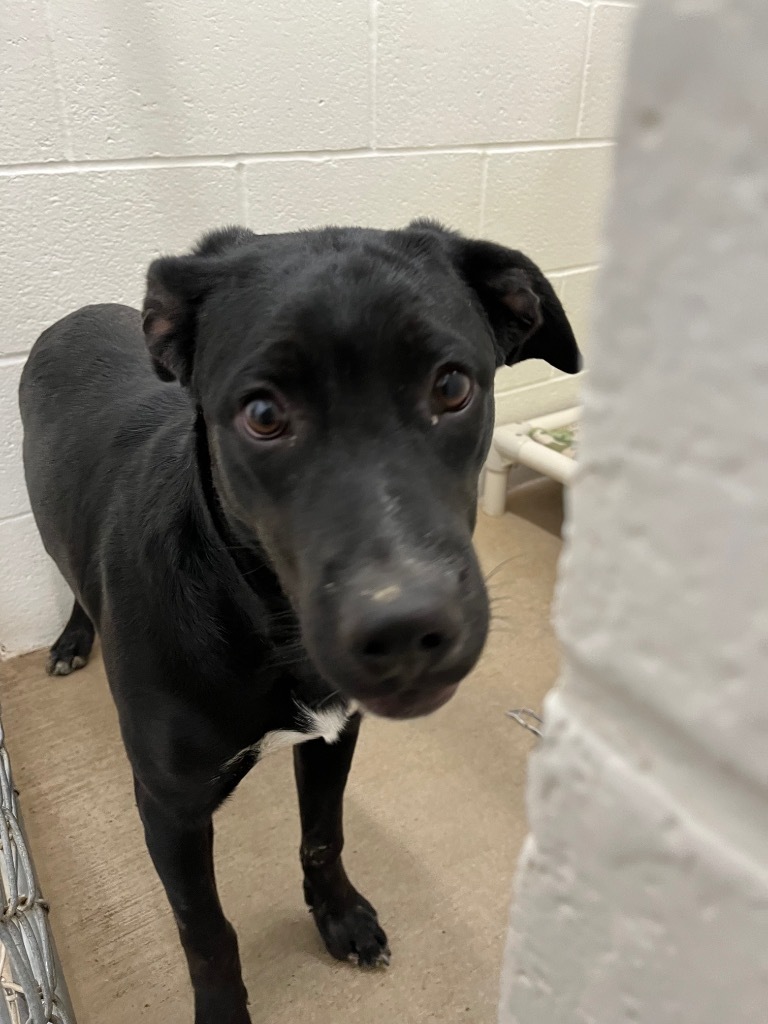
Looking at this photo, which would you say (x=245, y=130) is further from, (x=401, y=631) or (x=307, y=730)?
(x=401, y=631)

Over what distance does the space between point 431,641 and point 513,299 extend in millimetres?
554

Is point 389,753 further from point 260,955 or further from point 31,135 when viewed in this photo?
point 31,135

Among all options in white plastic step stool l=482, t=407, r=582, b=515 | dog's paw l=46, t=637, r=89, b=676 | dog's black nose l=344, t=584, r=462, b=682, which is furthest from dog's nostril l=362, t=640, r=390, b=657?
white plastic step stool l=482, t=407, r=582, b=515

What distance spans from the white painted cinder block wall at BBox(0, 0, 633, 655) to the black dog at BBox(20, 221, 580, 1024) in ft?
1.82

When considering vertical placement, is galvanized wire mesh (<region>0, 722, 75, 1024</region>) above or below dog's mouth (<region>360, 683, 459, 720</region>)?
below

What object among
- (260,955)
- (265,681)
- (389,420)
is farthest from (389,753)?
(389,420)

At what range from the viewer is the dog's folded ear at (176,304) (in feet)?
3.23

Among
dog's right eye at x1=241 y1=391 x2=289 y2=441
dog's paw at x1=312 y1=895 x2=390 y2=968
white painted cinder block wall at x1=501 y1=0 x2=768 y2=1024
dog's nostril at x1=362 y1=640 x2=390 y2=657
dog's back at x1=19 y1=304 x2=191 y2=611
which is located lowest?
dog's paw at x1=312 y1=895 x2=390 y2=968

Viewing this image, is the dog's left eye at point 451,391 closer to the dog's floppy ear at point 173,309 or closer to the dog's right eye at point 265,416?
the dog's right eye at point 265,416

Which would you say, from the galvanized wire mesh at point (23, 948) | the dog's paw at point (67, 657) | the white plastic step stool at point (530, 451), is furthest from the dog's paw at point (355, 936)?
the white plastic step stool at point (530, 451)

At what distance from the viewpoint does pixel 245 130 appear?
1840 millimetres

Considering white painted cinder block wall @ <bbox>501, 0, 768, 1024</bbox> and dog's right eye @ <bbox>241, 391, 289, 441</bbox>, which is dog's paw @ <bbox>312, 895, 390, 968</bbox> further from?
white painted cinder block wall @ <bbox>501, 0, 768, 1024</bbox>

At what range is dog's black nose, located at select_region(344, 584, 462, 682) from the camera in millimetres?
669

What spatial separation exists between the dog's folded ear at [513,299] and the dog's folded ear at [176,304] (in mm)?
283
